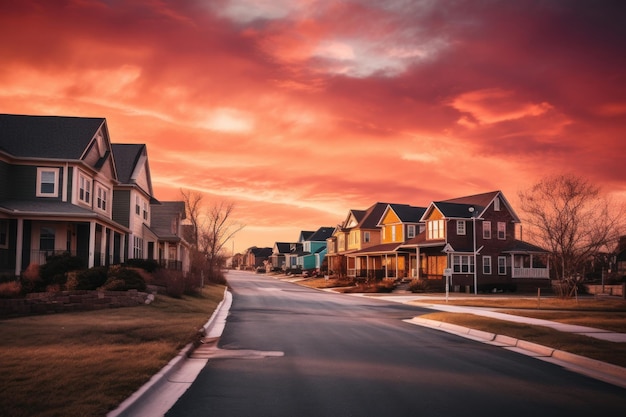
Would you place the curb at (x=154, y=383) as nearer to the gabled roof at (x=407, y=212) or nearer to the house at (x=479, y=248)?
the house at (x=479, y=248)

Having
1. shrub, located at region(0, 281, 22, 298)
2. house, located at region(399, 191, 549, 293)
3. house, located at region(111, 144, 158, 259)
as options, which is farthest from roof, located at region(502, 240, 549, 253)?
shrub, located at region(0, 281, 22, 298)

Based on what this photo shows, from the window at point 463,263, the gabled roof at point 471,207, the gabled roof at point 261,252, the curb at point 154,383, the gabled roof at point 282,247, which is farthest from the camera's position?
the gabled roof at point 261,252

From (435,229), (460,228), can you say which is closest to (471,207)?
(460,228)

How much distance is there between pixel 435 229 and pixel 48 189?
116ft

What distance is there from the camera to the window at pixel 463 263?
5312 cm

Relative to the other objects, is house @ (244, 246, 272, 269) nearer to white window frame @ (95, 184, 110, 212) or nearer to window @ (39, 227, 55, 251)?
white window frame @ (95, 184, 110, 212)

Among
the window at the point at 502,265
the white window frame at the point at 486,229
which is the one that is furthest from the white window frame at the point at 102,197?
the window at the point at 502,265

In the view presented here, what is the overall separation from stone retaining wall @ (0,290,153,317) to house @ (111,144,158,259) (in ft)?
56.0

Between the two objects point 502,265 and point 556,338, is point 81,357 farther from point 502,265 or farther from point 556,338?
point 502,265

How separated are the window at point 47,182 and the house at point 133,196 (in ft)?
28.7

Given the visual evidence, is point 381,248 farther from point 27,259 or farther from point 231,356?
point 231,356

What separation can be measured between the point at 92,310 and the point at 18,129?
16.4 meters

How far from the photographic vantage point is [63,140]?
107 ft

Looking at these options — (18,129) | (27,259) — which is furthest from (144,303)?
(18,129)
